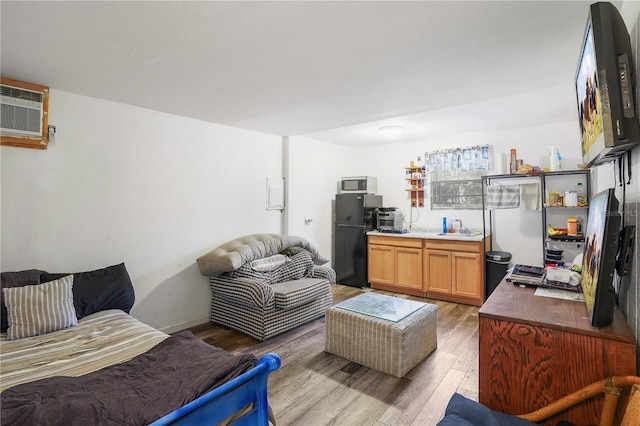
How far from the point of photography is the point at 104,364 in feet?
5.67

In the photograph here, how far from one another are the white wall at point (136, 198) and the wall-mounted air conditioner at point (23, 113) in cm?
9

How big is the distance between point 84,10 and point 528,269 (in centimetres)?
306

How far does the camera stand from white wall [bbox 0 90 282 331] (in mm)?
2477

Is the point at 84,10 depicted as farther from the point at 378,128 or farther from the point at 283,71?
the point at 378,128

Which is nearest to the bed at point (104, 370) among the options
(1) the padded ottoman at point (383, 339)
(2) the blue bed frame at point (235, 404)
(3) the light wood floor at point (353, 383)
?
(2) the blue bed frame at point (235, 404)

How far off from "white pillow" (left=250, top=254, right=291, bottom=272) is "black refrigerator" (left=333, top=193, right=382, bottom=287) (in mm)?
1618

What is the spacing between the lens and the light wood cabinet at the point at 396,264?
4.50m

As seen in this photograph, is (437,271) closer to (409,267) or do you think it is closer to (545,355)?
(409,267)

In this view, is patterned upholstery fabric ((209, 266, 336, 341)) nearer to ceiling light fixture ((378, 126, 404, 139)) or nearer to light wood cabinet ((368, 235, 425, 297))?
light wood cabinet ((368, 235, 425, 297))

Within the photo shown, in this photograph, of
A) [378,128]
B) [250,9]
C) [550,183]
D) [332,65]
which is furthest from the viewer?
[378,128]

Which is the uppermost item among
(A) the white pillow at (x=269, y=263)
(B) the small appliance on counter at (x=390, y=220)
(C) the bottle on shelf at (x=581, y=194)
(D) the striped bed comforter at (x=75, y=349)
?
(C) the bottle on shelf at (x=581, y=194)

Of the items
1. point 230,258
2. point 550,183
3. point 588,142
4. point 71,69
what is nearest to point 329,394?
point 230,258

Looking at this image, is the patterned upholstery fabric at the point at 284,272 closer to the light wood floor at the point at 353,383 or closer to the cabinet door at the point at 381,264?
the light wood floor at the point at 353,383

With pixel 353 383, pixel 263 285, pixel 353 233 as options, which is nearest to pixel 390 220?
pixel 353 233
